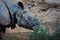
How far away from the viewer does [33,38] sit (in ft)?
17.0

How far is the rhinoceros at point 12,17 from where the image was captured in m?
5.46

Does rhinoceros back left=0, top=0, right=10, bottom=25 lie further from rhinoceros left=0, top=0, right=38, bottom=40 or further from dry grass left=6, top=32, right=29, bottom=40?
dry grass left=6, top=32, right=29, bottom=40

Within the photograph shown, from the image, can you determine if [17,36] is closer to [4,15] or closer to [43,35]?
[4,15]

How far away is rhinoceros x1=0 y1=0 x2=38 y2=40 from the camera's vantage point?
5.46 metres

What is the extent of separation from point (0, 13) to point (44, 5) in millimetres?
3701

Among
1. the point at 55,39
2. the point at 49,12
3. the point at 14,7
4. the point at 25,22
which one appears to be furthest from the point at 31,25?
the point at 49,12

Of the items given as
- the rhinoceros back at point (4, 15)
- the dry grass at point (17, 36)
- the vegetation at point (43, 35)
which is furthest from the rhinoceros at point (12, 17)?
the vegetation at point (43, 35)

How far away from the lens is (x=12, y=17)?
5648 mm

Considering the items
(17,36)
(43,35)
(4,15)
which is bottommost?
(17,36)

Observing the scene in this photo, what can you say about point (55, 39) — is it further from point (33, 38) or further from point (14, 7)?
point (14, 7)

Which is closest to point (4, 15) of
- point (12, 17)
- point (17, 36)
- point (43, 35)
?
point (12, 17)

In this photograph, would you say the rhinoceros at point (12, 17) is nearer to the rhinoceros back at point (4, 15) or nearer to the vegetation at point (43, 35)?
the rhinoceros back at point (4, 15)

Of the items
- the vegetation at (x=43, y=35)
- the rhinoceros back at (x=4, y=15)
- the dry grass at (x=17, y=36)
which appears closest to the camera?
the vegetation at (x=43, y=35)

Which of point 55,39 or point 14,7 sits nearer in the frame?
point 55,39
